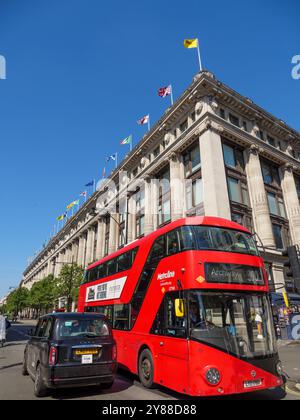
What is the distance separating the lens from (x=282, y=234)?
3272 cm

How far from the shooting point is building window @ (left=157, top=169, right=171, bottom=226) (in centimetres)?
3334

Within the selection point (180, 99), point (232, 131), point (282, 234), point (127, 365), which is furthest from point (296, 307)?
point (180, 99)

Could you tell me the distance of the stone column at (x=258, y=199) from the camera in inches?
1137

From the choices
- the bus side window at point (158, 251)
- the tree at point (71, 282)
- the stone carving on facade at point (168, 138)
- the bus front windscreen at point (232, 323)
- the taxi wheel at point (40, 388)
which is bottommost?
the taxi wheel at point (40, 388)

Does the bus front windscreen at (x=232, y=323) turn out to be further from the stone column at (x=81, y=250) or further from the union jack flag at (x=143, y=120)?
the stone column at (x=81, y=250)

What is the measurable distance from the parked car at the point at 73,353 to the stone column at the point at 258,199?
24599 millimetres

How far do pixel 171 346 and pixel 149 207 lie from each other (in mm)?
29406

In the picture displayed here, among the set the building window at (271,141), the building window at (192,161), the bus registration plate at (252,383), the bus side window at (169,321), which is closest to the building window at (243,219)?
the building window at (192,161)

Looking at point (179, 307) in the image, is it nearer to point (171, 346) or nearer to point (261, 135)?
point (171, 346)

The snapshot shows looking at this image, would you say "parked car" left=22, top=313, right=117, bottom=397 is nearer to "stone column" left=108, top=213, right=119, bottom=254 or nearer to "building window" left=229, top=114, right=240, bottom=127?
"building window" left=229, top=114, right=240, bottom=127

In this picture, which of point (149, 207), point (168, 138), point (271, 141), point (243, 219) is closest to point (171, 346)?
point (243, 219)

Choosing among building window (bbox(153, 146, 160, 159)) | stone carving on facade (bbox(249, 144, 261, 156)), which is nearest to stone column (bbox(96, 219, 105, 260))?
building window (bbox(153, 146, 160, 159))

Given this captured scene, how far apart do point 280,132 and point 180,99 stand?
48.3 feet
